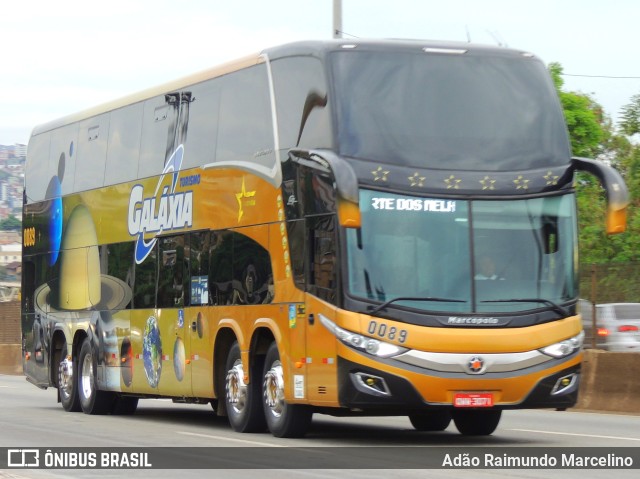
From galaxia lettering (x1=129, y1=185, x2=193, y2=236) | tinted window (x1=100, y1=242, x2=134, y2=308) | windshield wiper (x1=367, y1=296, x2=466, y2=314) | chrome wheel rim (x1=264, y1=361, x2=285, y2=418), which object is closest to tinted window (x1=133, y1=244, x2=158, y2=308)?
tinted window (x1=100, y1=242, x2=134, y2=308)

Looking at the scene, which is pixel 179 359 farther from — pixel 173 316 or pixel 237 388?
pixel 237 388

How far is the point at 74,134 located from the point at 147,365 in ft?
16.7

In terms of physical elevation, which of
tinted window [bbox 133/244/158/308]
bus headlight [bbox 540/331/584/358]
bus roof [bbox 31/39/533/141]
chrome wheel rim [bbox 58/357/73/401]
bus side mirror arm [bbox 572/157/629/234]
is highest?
bus roof [bbox 31/39/533/141]

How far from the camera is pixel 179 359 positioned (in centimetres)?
2027

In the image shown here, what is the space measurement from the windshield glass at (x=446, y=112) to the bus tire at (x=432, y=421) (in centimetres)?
388

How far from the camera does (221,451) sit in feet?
50.2

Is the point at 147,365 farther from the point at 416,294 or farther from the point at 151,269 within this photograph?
the point at 416,294

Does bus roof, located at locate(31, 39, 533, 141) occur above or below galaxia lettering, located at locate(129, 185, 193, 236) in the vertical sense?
above

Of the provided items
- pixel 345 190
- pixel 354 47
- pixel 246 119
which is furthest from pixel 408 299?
pixel 246 119

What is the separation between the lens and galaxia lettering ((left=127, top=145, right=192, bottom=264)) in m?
20.2

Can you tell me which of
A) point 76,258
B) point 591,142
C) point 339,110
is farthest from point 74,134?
point 591,142

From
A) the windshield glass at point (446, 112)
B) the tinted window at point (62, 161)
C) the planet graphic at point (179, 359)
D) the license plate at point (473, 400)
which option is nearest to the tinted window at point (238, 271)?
the planet graphic at point (179, 359)

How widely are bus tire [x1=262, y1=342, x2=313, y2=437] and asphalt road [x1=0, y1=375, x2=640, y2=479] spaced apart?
0.23m

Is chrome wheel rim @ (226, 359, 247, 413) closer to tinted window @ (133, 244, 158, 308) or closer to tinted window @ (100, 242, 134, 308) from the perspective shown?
tinted window @ (133, 244, 158, 308)
